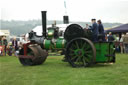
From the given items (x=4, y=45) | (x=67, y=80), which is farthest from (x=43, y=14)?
(x=4, y=45)

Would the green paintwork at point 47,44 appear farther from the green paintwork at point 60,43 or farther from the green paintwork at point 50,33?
the green paintwork at point 60,43

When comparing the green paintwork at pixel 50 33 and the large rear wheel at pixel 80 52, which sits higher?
the green paintwork at pixel 50 33

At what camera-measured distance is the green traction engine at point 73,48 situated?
885 centimetres

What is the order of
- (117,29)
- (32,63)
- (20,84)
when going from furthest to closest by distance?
(117,29) → (32,63) → (20,84)

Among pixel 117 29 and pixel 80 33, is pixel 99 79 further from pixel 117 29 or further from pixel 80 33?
pixel 117 29

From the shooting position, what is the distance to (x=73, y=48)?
9.13 metres

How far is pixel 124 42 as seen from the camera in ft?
56.6

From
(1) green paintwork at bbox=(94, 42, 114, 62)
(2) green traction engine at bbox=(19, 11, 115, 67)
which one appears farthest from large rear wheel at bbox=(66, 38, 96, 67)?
(1) green paintwork at bbox=(94, 42, 114, 62)

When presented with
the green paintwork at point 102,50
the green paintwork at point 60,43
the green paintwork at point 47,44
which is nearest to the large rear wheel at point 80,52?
the green paintwork at point 102,50

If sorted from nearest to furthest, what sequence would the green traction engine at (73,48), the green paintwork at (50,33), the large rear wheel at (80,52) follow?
the large rear wheel at (80,52) < the green traction engine at (73,48) < the green paintwork at (50,33)

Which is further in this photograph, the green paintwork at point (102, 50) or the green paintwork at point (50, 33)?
the green paintwork at point (50, 33)

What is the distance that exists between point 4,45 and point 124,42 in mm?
7639

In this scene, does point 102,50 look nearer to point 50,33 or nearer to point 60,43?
point 60,43

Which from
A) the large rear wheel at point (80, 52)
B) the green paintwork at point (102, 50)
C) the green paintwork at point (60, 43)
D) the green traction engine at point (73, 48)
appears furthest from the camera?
the green paintwork at point (60, 43)
